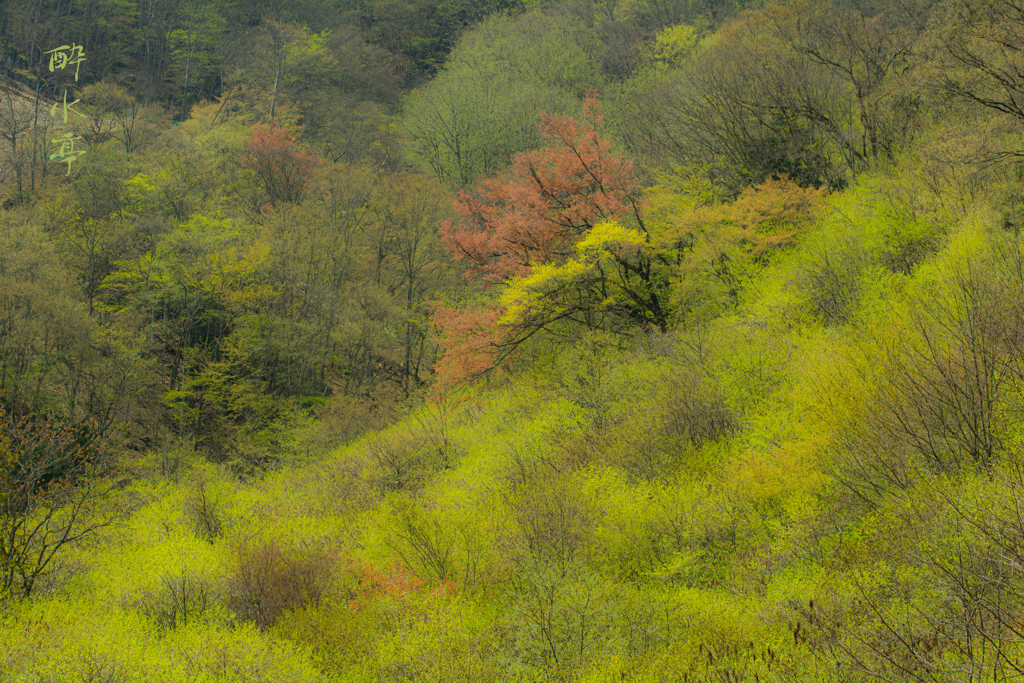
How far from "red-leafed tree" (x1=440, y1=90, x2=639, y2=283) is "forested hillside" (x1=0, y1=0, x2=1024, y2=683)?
0.13 m

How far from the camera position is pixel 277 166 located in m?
34.2

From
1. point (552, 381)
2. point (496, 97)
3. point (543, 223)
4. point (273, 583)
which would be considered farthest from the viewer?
point (496, 97)

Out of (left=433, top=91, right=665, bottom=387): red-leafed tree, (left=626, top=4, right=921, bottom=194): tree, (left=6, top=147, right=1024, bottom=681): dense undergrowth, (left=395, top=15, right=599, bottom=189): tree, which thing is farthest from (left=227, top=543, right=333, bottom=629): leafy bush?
(left=395, top=15, right=599, bottom=189): tree

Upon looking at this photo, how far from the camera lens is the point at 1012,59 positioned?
13805 mm

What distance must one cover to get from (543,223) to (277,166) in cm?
2211

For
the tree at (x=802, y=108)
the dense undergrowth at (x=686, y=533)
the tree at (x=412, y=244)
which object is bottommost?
the tree at (x=412, y=244)

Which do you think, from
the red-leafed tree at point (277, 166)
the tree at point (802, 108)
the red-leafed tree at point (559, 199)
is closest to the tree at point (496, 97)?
the red-leafed tree at point (277, 166)

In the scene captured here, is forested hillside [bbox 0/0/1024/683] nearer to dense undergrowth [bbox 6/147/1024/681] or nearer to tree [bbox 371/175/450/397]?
dense undergrowth [bbox 6/147/1024/681]

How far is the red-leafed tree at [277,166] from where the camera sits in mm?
33938

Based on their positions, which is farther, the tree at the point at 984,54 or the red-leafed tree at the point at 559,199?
the red-leafed tree at the point at 559,199

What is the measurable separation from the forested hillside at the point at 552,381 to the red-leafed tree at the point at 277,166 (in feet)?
0.70

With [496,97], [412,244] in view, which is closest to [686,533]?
[412,244]

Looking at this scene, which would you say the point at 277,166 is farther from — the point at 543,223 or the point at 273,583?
the point at 273,583

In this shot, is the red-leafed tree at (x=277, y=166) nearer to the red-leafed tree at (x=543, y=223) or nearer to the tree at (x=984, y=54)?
the red-leafed tree at (x=543, y=223)
